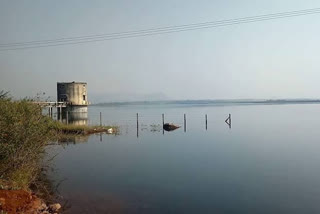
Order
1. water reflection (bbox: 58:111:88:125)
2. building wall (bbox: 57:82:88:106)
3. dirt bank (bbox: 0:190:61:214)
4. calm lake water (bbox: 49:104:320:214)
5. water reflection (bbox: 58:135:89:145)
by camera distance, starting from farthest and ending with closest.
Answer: building wall (bbox: 57:82:88:106)
water reflection (bbox: 58:111:88:125)
water reflection (bbox: 58:135:89:145)
calm lake water (bbox: 49:104:320:214)
dirt bank (bbox: 0:190:61:214)

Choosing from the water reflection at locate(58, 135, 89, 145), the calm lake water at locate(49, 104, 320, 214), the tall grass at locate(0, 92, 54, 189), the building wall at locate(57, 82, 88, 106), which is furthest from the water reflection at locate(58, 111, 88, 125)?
the tall grass at locate(0, 92, 54, 189)

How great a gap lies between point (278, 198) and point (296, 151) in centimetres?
1669

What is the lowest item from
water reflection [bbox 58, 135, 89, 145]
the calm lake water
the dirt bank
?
the calm lake water

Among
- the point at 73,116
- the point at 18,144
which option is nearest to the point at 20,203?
the point at 18,144

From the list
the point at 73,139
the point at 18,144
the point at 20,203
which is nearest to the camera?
the point at 20,203

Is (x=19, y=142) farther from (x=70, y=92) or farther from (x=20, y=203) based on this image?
(x=70, y=92)

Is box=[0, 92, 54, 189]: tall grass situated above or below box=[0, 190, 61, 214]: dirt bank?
above

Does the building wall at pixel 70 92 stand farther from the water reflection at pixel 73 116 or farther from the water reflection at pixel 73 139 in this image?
the water reflection at pixel 73 139

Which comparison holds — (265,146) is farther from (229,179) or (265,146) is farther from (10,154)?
(10,154)

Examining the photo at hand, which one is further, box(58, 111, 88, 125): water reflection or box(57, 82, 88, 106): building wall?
box(57, 82, 88, 106): building wall

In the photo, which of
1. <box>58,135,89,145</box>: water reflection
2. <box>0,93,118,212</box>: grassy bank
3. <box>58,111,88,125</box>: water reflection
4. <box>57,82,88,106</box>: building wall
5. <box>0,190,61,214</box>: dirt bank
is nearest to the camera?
<box>0,190,61,214</box>: dirt bank

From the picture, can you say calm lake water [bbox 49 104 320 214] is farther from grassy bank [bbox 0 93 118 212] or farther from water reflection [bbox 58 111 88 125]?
water reflection [bbox 58 111 88 125]

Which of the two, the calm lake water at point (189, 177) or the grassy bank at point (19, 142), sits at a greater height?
the grassy bank at point (19, 142)

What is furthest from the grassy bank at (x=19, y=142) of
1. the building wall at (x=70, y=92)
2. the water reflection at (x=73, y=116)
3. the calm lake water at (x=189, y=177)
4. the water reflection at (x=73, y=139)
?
the building wall at (x=70, y=92)
